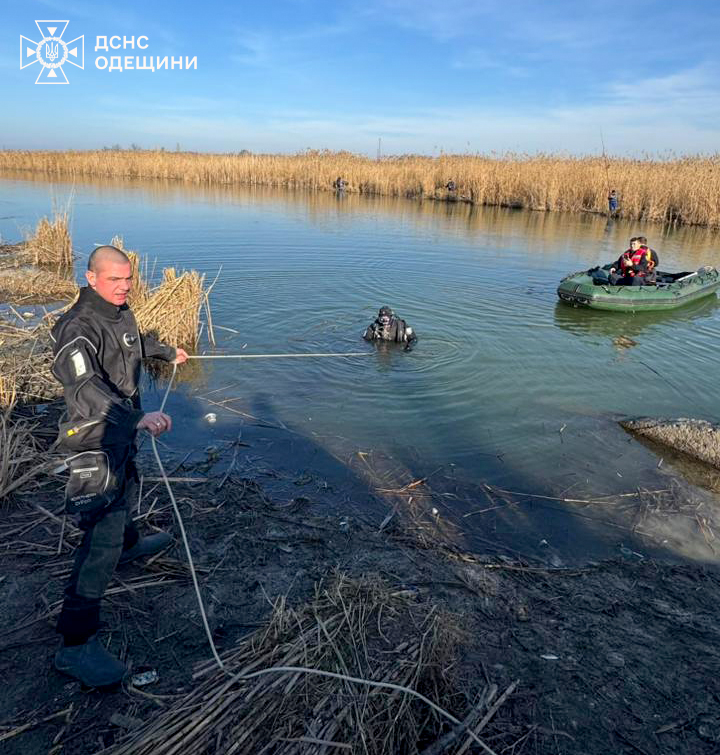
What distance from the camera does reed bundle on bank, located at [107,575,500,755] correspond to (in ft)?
7.86

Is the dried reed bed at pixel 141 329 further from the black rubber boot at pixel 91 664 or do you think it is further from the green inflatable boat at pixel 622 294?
the green inflatable boat at pixel 622 294

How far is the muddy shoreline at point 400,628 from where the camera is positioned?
2719mm

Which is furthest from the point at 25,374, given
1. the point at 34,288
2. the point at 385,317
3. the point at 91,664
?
the point at 34,288

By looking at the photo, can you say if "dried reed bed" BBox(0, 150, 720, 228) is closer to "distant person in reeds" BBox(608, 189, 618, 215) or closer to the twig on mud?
"distant person in reeds" BBox(608, 189, 618, 215)

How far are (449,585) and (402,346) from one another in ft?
18.4

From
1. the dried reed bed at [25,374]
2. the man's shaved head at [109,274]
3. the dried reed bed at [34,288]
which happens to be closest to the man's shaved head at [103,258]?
the man's shaved head at [109,274]

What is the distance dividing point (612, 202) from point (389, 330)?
2066cm

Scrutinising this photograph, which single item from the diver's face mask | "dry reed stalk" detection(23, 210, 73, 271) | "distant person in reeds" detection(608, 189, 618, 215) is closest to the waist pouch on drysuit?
the diver's face mask

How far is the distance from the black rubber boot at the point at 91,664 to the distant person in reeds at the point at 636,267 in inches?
488

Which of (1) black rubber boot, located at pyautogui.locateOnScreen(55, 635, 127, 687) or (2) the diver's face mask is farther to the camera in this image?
(2) the diver's face mask

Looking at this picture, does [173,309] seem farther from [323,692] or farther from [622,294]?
[622,294]

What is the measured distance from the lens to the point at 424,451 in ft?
20.1

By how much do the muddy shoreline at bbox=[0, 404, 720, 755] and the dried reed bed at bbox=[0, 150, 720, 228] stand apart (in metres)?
25.2

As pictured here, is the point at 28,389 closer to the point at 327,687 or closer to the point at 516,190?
the point at 327,687
